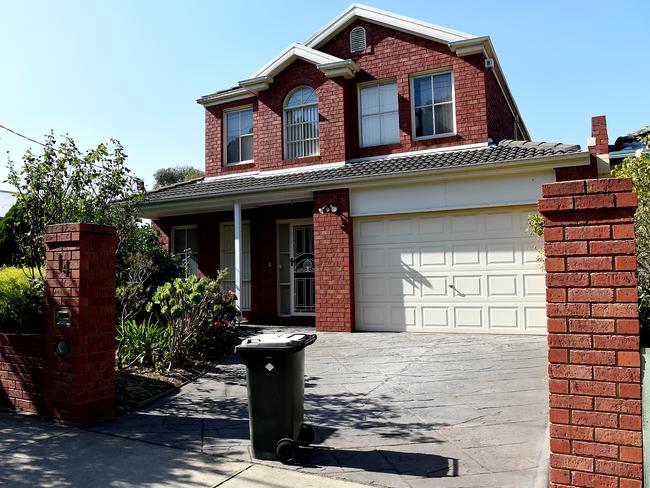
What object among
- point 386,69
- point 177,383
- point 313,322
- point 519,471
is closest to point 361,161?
point 386,69

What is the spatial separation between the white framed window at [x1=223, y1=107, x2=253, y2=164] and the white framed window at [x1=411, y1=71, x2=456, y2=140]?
4658mm

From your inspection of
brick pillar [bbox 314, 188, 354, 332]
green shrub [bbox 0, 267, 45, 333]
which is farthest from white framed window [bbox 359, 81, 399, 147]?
green shrub [bbox 0, 267, 45, 333]

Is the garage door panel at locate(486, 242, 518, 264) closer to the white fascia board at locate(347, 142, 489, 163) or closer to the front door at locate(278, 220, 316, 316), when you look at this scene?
the white fascia board at locate(347, 142, 489, 163)

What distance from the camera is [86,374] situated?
550 centimetres

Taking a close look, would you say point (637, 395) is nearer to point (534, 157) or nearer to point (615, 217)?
point (615, 217)

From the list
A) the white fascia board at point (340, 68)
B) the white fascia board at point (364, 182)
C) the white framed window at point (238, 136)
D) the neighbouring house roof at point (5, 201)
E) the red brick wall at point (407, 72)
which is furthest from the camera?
the neighbouring house roof at point (5, 201)

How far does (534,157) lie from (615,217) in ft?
21.1

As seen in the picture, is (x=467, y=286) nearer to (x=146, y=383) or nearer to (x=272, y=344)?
(x=146, y=383)

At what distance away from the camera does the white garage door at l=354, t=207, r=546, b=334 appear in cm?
959

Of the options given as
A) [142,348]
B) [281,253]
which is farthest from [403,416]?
[281,253]

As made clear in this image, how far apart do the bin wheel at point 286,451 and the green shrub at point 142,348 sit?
381 cm

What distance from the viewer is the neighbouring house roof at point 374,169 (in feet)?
31.9

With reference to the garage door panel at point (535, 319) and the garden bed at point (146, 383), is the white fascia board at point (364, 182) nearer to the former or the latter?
the garage door panel at point (535, 319)

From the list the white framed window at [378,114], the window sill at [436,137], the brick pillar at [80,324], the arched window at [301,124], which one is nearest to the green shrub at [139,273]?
the brick pillar at [80,324]
